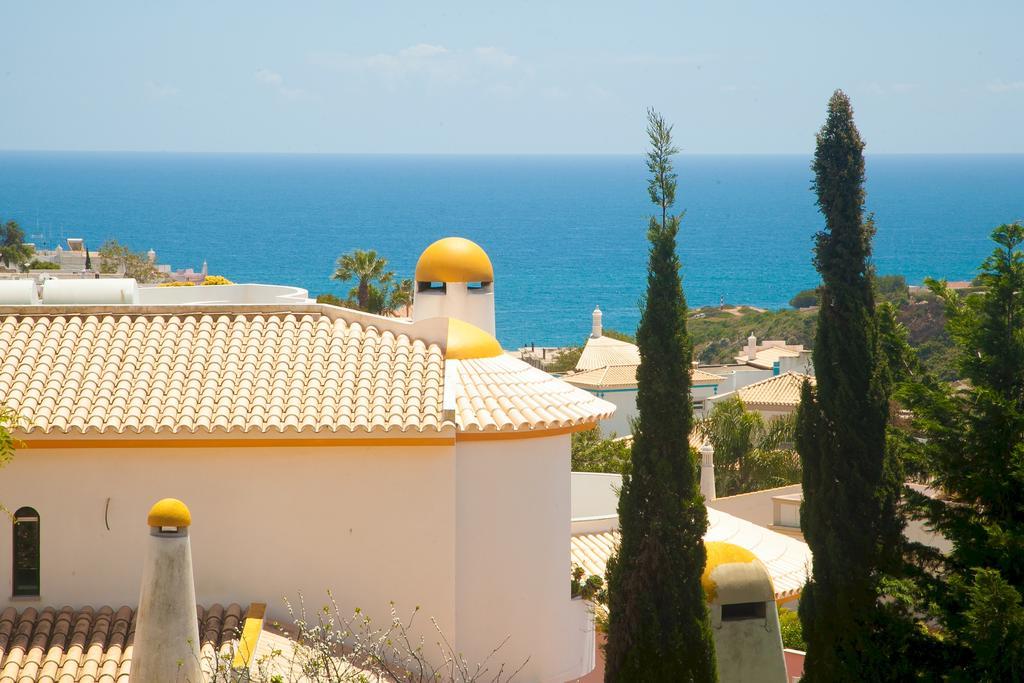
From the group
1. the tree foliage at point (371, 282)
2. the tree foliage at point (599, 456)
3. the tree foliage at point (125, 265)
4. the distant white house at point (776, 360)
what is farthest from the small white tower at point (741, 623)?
the tree foliage at point (125, 265)

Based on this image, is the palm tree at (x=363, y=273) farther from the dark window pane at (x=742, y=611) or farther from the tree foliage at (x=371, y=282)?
the dark window pane at (x=742, y=611)

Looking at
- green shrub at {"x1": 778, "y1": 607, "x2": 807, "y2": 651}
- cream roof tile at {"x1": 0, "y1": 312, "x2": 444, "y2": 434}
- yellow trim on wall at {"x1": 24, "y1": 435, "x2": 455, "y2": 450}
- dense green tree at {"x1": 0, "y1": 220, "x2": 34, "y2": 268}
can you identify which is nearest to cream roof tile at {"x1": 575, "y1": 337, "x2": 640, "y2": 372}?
dense green tree at {"x1": 0, "y1": 220, "x2": 34, "y2": 268}

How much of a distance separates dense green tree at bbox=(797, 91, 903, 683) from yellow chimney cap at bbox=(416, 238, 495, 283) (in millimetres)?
6559

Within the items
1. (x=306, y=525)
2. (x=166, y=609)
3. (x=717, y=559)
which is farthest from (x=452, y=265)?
(x=166, y=609)

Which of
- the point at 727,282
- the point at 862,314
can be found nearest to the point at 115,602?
the point at 862,314

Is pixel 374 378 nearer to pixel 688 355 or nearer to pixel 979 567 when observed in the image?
pixel 688 355

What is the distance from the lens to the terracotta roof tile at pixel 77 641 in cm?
1454

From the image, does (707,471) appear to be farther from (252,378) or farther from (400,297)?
(400,297)

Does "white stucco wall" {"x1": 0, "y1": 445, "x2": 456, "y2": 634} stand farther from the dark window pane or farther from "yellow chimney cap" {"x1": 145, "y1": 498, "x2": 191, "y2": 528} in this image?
"yellow chimney cap" {"x1": 145, "y1": 498, "x2": 191, "y2": 528}

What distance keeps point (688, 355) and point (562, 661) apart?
4176mm

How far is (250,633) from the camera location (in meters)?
15.3

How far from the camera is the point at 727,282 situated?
638ft

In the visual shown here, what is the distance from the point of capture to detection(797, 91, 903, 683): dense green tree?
54.4ft

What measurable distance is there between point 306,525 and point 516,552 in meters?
2.52
